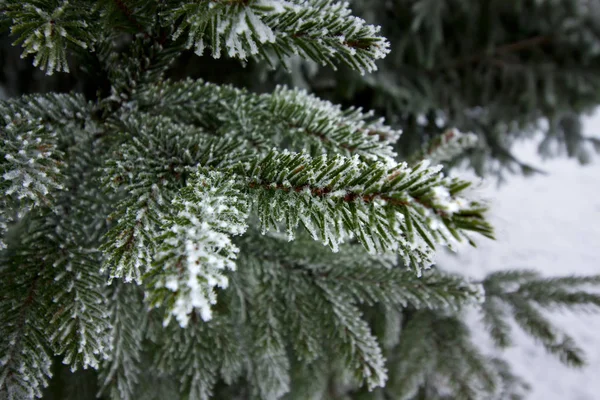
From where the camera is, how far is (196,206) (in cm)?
57

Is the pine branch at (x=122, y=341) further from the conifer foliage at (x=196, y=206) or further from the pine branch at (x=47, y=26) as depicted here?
the pine branch at (x=47, y=26)

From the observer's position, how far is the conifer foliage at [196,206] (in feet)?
1.71

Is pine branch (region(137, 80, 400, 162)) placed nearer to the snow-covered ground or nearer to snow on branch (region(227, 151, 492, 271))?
snow on branch (region(227, 151, 492, 271))

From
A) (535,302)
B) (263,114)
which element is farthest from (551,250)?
(263,114)

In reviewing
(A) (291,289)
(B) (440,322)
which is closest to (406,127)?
(B) (440,322)

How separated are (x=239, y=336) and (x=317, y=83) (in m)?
1.81

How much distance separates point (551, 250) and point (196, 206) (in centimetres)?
720

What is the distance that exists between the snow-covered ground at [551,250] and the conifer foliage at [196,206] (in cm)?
255

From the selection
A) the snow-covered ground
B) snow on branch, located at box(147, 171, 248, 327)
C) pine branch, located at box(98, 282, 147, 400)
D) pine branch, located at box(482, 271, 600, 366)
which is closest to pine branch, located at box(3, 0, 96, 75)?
snow on branch, located at box(147, 171, 248, 327)

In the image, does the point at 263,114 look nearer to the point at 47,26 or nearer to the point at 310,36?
the point at 310,36

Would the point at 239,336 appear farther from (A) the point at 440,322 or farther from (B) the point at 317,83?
(B) the point at 317,83

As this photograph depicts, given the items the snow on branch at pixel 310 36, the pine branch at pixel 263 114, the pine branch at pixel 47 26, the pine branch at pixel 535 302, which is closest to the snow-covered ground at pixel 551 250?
the pine branch at pixel 535 302

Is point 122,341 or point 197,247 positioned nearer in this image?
point 197,247

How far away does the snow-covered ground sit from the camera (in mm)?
4414
